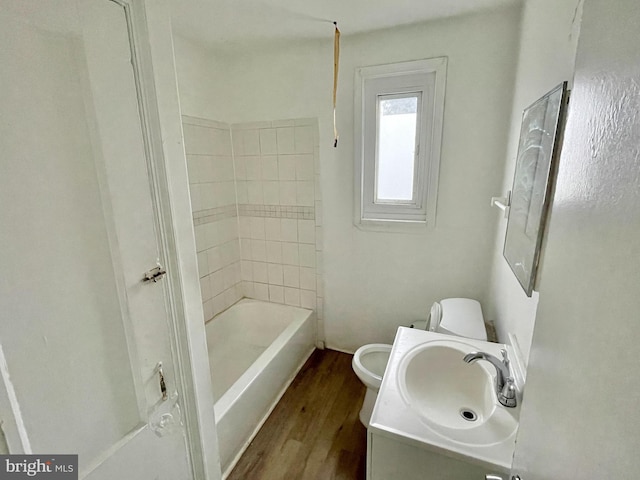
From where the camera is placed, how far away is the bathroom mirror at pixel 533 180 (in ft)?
2.64

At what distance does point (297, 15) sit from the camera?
152 cm

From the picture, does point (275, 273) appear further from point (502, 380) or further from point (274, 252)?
point (502, 380)

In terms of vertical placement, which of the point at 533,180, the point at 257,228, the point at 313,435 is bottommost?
the point at 313,435

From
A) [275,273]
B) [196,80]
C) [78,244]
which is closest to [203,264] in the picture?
[275,273]

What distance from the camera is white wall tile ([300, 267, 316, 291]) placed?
88.4 inches

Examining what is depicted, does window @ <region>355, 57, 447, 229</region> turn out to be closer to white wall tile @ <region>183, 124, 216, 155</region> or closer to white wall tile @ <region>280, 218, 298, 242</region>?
white wall tile @ <region>280, 218, 298, 242</region>

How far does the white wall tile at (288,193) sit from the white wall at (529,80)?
132cm

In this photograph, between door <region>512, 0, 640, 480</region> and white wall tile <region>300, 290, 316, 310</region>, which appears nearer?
door <region>512, 0, 640, 480</region>

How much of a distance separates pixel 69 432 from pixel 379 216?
1788mm

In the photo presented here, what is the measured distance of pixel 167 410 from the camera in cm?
88

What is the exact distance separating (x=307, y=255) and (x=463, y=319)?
3.80 ft

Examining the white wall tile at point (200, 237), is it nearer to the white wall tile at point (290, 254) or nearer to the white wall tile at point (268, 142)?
the white wall tile at point (290, 254)

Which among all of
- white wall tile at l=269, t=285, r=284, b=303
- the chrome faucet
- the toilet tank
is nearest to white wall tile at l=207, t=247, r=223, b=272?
white wall tile at l=269, t=285, r=284, b=303

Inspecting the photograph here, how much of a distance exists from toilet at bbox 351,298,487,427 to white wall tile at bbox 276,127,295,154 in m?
1.45
